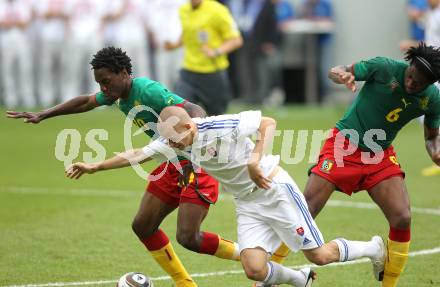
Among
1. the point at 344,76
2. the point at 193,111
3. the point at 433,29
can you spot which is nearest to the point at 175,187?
the point at 193,111

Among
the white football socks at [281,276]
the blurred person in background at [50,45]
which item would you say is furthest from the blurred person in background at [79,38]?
the white football socks at [281,276]

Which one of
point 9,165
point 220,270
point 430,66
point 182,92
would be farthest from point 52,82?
point 430,66

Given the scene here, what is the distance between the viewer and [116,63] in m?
7.54

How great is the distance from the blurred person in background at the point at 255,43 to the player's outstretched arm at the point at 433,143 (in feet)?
49.7

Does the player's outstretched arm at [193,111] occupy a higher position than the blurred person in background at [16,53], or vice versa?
the player's outstretched arm at [193,111]

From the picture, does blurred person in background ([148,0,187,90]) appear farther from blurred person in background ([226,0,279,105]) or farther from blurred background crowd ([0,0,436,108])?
blurred person in background ([226,0,279,105])

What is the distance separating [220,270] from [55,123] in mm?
12753

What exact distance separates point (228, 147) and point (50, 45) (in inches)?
706

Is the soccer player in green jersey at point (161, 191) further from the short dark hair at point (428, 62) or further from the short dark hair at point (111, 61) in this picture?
the short dark hair at point (428, 62)

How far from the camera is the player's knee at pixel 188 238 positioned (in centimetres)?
801

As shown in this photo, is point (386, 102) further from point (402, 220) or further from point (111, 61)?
point (111, 61)

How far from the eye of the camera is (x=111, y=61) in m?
7.52

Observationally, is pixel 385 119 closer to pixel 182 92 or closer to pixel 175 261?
pixel 175 261

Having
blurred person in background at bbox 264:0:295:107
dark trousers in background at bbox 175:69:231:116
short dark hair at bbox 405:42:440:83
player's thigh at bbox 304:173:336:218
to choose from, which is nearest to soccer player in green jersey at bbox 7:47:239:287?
player's thigh at bbox 304:173:336:218
